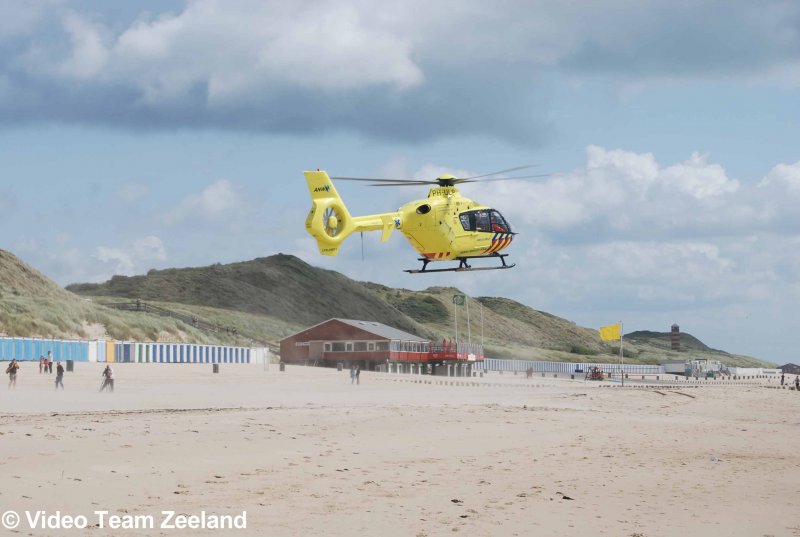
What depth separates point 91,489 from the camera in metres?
15.9

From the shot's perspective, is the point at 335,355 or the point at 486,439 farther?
the point at 335,355

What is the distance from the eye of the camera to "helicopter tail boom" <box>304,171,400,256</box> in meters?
39.2

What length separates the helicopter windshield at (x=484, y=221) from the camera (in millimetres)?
43156

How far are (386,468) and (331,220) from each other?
66.5 ft

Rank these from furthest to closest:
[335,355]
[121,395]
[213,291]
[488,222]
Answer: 1. [213,291]
2. [335,355]
3. [488,222]
4. [121,395]

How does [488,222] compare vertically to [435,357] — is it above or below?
above

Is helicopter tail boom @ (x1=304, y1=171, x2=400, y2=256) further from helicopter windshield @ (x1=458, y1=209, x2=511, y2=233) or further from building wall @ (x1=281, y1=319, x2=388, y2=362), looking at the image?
building wall @ (x1=281, y1=319, x2=388, y2=362)

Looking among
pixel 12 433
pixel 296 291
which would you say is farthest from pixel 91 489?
pixel 296 291

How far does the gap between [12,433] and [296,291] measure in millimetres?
134151

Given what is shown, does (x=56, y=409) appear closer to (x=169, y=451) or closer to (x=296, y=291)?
(x=169, y=451)

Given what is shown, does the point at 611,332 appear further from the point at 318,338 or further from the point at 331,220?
the point at 331,220

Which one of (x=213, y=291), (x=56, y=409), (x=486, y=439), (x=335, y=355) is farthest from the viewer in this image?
(x=213, y=291)

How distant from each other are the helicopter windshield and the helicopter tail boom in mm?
3379

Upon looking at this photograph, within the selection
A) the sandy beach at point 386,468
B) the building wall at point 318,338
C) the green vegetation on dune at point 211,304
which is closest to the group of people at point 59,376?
the sandy beach at point 386,468
